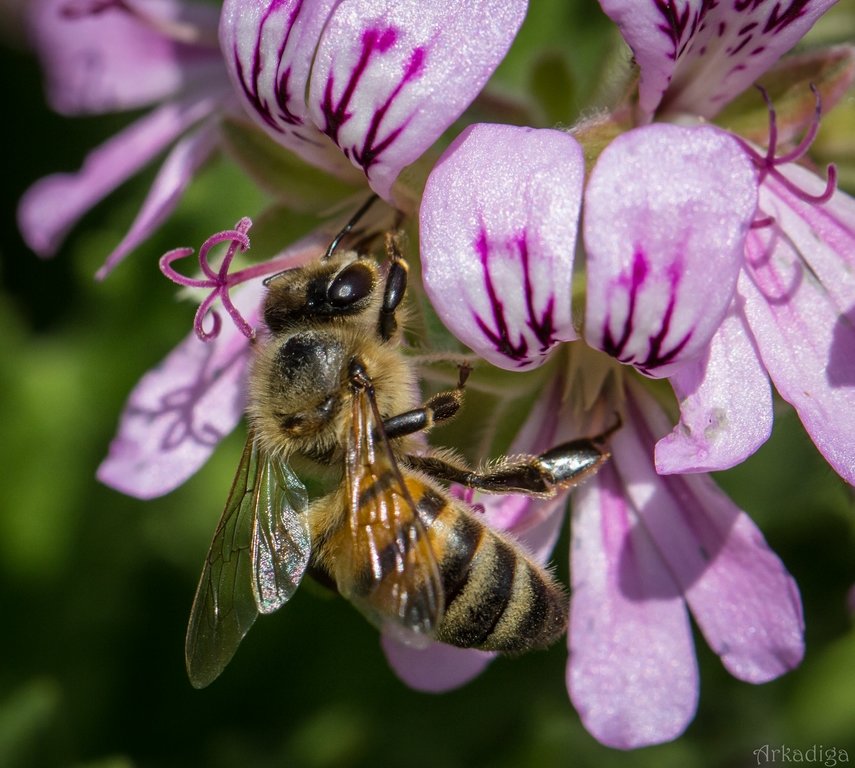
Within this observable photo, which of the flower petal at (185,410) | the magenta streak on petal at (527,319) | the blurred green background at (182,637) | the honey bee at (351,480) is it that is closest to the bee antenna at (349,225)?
the honey bee at (351,480)

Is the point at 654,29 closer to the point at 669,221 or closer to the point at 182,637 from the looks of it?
the point at 669,221

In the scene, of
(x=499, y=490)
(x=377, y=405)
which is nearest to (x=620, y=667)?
(x=499, y=490)

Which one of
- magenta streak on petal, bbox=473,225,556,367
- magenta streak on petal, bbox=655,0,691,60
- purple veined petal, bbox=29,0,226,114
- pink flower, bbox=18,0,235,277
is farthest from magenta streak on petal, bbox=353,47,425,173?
purple veined petal, bbox=29,0,226,114

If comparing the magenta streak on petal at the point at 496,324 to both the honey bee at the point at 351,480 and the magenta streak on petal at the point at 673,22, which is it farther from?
the magenta streak on petal at the point at 673,22

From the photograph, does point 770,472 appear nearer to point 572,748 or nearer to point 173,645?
point 572,748

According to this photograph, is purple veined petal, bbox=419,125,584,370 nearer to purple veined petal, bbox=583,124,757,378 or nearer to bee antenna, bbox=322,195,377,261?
purple veined petal, bbox=583,124,757,378

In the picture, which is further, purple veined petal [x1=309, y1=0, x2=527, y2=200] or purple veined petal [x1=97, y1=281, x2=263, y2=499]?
purple veined petal [x1=97, y1=281, x2=263, y2=499]

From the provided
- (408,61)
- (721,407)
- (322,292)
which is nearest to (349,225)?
(322,292)
